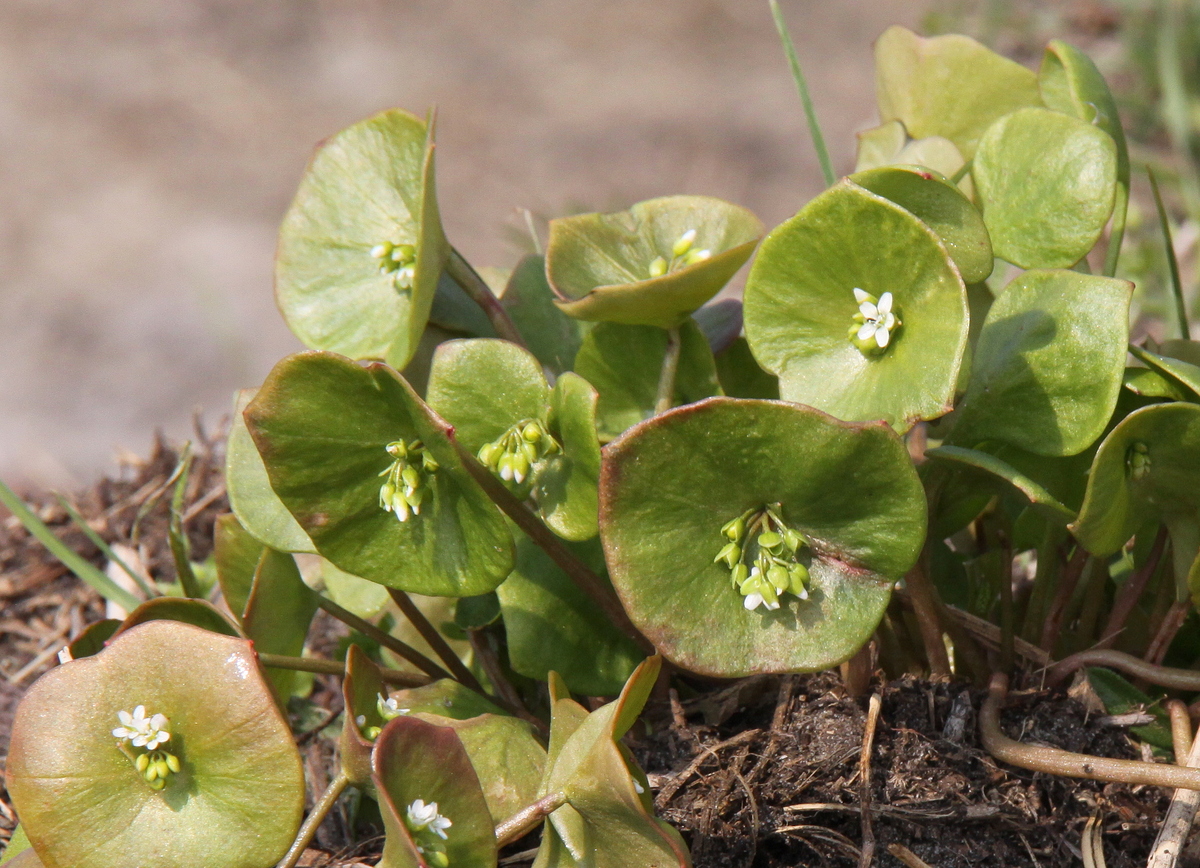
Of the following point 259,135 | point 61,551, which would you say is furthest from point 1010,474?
point 259,135

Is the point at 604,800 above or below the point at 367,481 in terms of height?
below

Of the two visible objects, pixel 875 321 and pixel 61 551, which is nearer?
pixel 875 321

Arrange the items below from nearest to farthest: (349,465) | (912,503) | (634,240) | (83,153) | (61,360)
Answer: (912,503), (349,465), (634,240), (61,360), (83,153)

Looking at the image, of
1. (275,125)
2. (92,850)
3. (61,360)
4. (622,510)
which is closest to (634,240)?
(622,510)

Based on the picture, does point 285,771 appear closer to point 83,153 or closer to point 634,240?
point 634,240

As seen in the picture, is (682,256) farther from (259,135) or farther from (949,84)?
(259,135)

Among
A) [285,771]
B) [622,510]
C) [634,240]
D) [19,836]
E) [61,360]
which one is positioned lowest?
[61,360]

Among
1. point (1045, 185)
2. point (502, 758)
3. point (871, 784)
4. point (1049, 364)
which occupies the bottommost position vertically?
point (871, 784)
